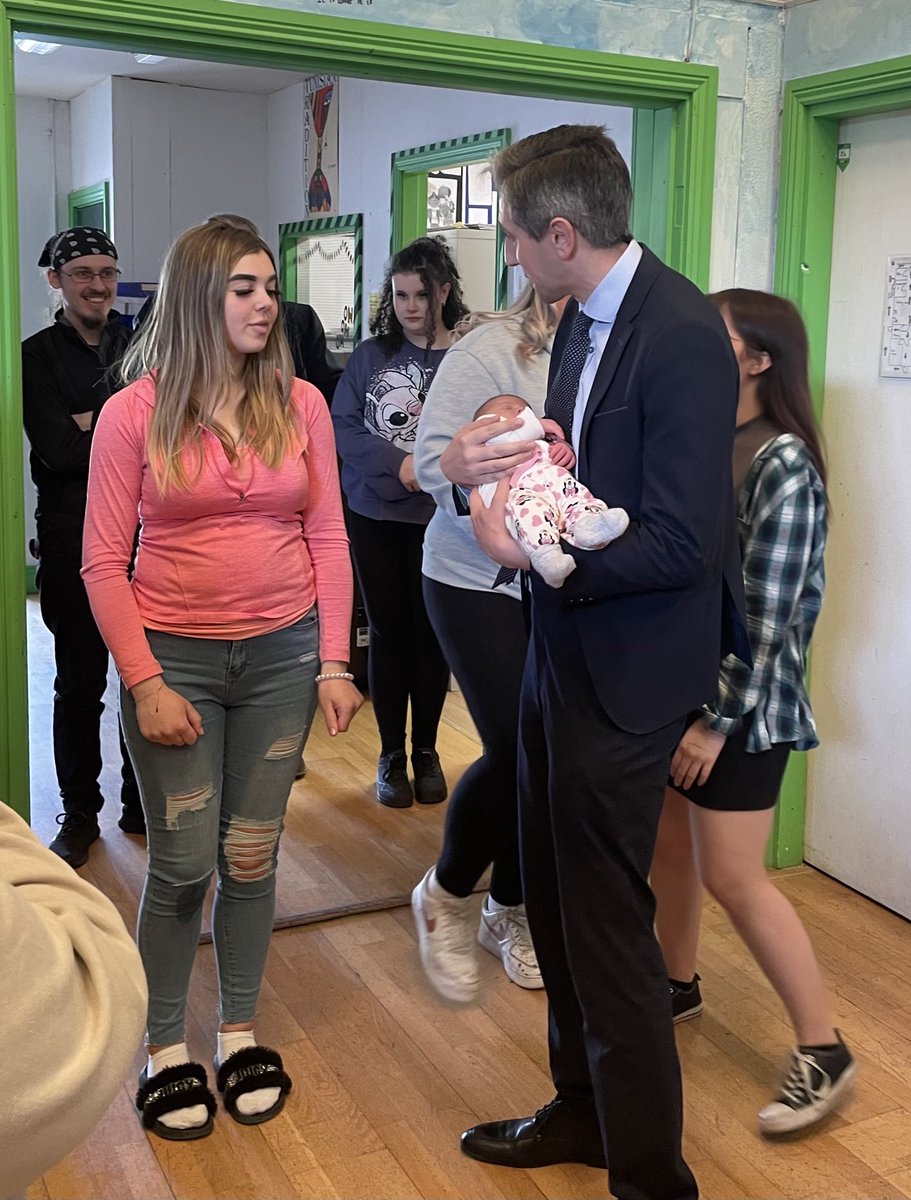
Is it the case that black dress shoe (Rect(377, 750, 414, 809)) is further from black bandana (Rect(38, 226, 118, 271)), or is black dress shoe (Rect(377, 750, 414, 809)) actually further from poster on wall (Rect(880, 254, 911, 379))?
poster on wall (Rect(880, 254, 911, 379))

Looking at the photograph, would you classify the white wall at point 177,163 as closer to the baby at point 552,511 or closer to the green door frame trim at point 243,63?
the green door frame trim at point 243,63

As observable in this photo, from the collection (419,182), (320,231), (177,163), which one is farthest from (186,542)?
(177,163)

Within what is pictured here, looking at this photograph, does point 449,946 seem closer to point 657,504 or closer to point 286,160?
point 657,504

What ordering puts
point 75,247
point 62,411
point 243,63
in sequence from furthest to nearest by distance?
point 75,247 → point 62,411 → point 243,63

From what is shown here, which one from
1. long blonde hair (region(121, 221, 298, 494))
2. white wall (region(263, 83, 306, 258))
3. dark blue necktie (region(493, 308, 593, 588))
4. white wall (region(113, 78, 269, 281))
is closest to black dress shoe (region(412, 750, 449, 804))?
long blonde hair (region(121, 221, 298, 494))

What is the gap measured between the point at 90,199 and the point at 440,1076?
19.7 ft

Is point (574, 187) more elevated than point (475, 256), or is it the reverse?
point (475, 256)

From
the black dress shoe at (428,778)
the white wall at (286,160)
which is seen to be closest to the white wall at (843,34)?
the black dress shoe at (428,778)

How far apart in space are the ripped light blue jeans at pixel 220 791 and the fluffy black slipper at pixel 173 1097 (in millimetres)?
62

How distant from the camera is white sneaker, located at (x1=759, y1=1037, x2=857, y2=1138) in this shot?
87.8 inches

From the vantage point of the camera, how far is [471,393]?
2.43 meters

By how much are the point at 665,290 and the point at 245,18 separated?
1.33m

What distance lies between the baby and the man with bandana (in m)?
1.74

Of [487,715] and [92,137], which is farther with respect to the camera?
[92,137]
